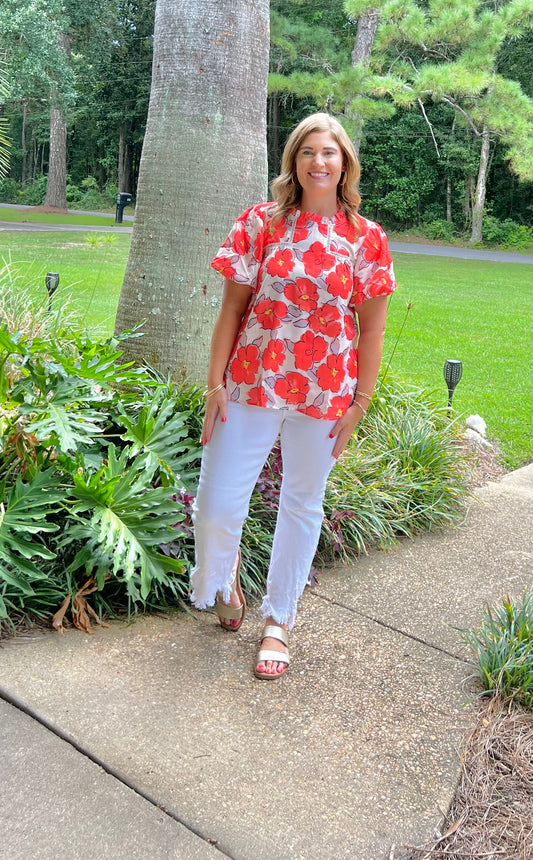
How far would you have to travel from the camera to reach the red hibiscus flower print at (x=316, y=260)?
2762 millimetres

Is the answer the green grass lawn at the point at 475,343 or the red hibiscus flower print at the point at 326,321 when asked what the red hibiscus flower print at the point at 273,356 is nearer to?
the red hibiscus flower print at the point at 326,321

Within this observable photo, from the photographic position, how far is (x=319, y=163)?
108 inches

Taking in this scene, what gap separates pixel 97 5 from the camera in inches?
1011

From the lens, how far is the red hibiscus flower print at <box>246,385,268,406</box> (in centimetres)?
284

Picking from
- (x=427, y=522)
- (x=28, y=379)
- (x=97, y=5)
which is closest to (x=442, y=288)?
(x=427, y=522)

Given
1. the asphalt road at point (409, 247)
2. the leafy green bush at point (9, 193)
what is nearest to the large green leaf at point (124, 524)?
the asphalt road at point (409, 247)

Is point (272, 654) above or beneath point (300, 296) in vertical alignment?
beneath

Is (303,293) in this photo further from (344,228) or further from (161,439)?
(161,439)

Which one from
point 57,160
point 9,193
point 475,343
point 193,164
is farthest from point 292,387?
point 9,193

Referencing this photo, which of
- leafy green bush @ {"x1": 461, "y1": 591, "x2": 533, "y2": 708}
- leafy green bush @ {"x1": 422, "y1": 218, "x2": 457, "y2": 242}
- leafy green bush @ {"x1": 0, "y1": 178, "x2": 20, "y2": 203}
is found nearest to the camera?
leafy green bush @ {"x1": 461, "y1": 591, "x2": 533, "y2": 708}

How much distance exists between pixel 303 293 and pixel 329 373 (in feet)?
0.96

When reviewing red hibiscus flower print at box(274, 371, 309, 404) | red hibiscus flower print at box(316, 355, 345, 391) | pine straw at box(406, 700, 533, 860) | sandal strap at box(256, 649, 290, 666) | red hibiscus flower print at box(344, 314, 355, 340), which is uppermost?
red hibiscus flower print at box(344, 314, 355, 340)

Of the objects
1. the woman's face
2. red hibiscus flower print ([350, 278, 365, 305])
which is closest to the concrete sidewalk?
red hibiscus flower print ([350, 278, 365, 305])

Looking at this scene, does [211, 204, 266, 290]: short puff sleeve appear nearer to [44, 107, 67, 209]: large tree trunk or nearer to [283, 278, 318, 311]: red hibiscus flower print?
[283, 278, 318, 311]: red hibiscus flower print
